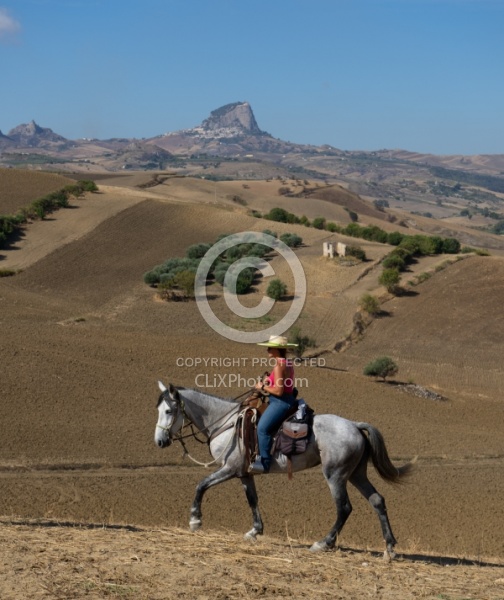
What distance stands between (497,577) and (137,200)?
80.6 meters

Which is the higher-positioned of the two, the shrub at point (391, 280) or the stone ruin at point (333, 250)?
the stone ruin at point (333, 250)

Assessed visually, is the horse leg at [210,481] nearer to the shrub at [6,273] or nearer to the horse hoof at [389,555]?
the horse hoof at [389,555]

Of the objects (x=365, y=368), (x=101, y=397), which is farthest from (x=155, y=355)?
(x=365, y=368)

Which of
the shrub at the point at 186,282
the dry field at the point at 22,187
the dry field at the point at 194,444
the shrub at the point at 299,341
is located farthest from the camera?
the dry field at the point at 22,187

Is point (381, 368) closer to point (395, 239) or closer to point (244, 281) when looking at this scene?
point (244, 281)

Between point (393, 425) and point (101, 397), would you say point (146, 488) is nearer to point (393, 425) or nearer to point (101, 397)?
point (101, 397)

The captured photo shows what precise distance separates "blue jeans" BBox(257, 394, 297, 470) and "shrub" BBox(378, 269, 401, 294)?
46.3 meters

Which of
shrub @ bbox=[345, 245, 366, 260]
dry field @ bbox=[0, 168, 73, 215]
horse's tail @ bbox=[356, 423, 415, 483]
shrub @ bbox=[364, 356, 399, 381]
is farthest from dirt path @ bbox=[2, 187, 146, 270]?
horse's tail @ bbox=[356, 423, 415, 483]

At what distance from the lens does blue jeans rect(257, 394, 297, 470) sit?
39.4 ft

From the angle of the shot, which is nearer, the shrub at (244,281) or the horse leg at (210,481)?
the horse leg at (210,481)

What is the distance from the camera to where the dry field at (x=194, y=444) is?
9.85 m

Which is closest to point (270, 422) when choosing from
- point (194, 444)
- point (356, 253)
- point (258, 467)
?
point (258, 467)

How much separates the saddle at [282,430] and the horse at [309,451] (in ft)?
0.29

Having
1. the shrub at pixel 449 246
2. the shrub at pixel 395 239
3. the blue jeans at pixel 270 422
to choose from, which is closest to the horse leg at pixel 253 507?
the blue jeans at pixel 270 422
